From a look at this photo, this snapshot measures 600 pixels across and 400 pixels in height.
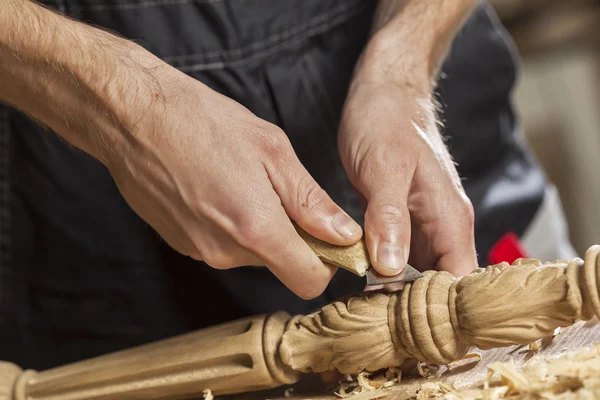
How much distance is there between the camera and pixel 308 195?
1315 millimetres

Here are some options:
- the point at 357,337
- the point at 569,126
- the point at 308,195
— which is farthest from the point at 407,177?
the point at 569,126

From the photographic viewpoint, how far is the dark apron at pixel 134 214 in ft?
6.03

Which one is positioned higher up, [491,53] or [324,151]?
[491,53]

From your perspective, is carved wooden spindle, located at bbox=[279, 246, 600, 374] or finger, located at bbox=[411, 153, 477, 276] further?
finger, located at bbox=[411, 153, 477, 276]

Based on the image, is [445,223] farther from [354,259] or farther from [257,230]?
[257,230]

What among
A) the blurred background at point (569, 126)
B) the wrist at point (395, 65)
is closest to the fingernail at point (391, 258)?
the wrist at point (395, 65)

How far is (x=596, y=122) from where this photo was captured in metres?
5.62

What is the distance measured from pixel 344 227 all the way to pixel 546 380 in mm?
417

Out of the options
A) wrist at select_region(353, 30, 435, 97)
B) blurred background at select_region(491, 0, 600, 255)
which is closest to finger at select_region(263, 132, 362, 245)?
wrist at select_region(353, 30, 435, 97)

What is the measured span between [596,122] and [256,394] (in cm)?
483

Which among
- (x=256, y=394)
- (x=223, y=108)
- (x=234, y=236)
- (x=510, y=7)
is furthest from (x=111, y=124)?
(x=510, y=7)

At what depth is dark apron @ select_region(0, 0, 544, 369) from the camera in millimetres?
1837

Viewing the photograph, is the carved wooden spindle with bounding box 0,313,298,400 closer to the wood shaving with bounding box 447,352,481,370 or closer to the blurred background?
the wood shaving with bounding box 447,352,481,370

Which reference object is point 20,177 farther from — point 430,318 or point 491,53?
point 491,53
